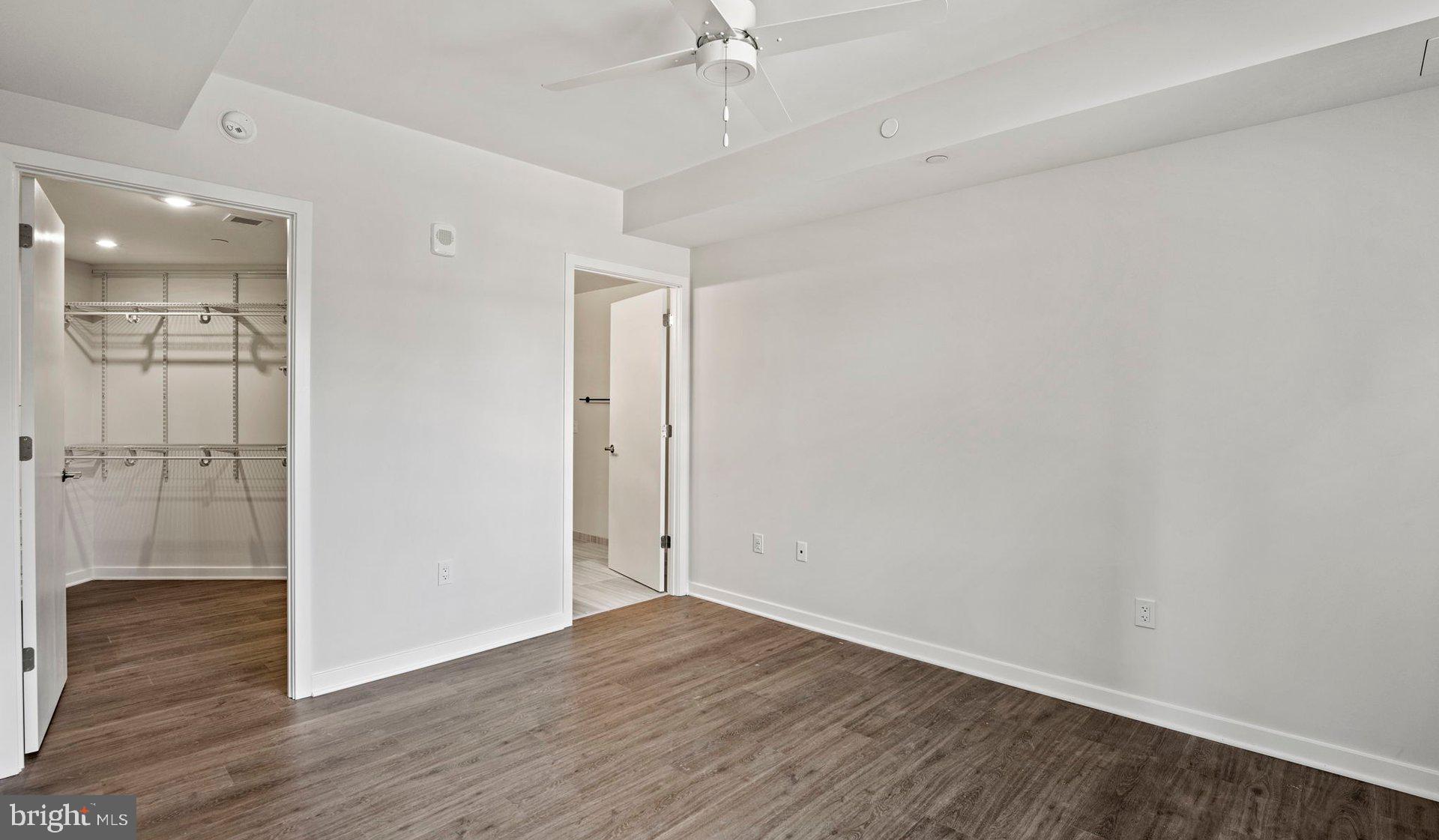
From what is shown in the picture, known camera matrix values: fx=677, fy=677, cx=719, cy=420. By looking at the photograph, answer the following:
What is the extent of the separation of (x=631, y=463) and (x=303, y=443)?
7.62 ft

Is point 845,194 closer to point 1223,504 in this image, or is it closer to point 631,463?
point 1223,504

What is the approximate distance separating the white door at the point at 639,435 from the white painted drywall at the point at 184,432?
257cm

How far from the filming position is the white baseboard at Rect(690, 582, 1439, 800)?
230cm

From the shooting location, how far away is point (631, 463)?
16.2ft

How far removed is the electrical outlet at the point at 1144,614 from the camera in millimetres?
2768

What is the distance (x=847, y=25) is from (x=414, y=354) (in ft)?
7.94

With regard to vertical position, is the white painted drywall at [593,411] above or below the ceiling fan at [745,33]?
below

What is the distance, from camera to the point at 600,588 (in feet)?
15.5

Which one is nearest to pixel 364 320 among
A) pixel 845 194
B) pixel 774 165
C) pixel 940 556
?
pixel 774 165

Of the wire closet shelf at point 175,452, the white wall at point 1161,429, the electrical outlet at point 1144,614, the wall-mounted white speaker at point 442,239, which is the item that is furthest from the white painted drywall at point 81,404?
the electrical outlet at point 1144,614

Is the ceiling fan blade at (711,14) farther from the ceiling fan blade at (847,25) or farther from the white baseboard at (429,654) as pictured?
the white baseboard at (429,654)

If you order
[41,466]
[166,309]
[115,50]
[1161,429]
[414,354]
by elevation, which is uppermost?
[115,50]

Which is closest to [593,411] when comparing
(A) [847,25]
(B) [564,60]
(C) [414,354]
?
(C) [414,354]

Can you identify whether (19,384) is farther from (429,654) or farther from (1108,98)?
(1108,98)
